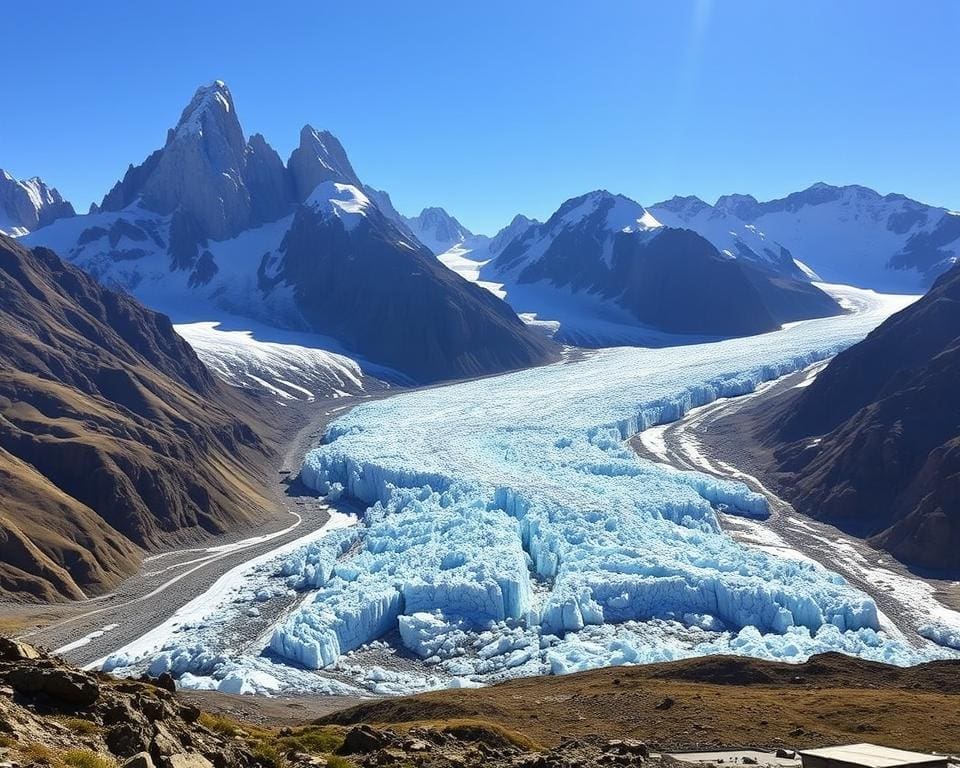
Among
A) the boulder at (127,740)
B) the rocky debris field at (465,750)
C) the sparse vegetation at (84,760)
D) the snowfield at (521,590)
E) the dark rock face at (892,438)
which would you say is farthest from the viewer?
the dark rock face at (892,438)

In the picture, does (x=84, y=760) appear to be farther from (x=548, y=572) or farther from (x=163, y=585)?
(x=163, y=585)

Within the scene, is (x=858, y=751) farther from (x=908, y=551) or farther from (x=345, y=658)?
(x=908, y=551)

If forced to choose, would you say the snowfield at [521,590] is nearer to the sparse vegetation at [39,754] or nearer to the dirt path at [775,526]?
the dirt path at [775,526]

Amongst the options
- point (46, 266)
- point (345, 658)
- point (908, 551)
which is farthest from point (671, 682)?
point (46, 266)

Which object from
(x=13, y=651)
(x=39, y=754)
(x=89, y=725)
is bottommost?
(x=89, y=725)

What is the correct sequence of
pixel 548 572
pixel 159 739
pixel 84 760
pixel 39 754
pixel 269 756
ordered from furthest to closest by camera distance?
pixel 548 572, pixel 269 756, pixel 159 739, pixel 39 754, pixel 84 760

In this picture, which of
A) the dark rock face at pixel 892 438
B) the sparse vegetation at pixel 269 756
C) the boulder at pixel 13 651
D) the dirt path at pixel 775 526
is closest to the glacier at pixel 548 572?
the dirt path at pixel 775 526

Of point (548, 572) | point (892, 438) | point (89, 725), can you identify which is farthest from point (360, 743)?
point (892, 438)
